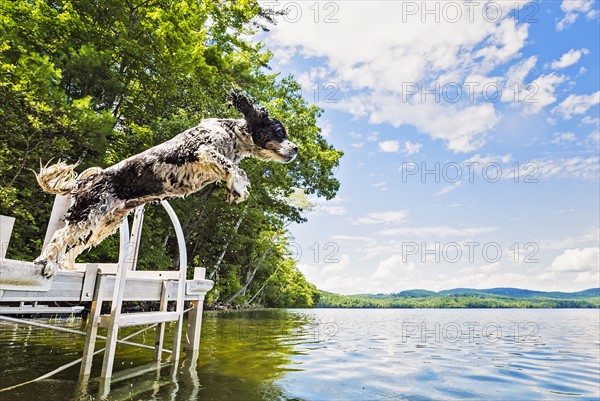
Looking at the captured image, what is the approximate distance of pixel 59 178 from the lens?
355 centimetres

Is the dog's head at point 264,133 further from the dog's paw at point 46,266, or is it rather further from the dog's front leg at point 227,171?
the dog's paw at point 46,266

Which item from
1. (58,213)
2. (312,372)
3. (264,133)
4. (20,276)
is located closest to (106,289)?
(58,213)

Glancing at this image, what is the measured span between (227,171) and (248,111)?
32.0 inches

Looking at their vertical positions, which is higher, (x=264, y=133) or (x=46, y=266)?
(x=264, y=133)

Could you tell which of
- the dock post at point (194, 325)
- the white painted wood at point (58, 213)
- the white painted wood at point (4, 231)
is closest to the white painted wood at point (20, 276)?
the white painted wood at point (4, 231)

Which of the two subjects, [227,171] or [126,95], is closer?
[227,171]

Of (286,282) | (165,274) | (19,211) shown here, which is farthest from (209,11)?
(286,282)

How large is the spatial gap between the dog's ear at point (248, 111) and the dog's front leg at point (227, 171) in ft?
2.05

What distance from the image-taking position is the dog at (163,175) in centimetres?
306

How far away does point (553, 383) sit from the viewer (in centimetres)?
641

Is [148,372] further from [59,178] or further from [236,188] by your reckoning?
[236,188]

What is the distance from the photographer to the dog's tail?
3465mm

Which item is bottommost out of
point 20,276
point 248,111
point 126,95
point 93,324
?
point 93,324

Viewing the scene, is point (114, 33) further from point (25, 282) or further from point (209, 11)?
point (25, 282)
